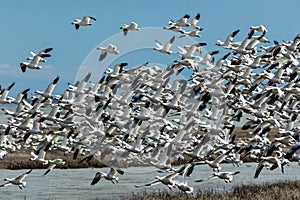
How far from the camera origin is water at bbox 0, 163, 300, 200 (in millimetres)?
19891

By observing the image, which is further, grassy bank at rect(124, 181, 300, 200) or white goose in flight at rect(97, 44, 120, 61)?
white goose in flight at rect(97, 44, 120, 61)

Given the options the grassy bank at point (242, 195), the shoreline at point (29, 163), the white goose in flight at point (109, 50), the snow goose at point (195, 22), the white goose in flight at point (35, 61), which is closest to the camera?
the grassy bank at point (242, 195)

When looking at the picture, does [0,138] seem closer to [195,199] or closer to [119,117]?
[119,117]

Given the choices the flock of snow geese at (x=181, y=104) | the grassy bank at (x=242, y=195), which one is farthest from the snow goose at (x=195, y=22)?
the grassy bank at (x=242, y=195)

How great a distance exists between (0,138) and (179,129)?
7.38m

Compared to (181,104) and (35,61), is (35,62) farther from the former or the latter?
(181,104)

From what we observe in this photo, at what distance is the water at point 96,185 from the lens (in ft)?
65.3

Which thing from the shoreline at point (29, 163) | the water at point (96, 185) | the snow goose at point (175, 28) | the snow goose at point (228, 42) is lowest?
the water at point (96, 185)

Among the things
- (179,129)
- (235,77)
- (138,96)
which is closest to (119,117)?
(138,96)

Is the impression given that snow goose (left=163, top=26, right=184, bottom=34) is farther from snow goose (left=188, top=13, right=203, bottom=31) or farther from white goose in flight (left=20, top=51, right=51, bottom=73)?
white goose in flight (left=20, top=51, right=51, bottom=73)

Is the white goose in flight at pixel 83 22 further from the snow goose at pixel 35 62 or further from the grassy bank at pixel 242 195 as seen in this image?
the grassy bank at pixel 242 195

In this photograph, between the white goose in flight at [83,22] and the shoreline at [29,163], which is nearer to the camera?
the white goose in flight at [83,22]

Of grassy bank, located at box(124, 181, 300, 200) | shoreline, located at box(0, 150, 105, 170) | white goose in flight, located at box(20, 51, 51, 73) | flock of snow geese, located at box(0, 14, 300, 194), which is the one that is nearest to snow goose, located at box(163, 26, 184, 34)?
flock of snow geese, located at box(0, 14, 300, 194)

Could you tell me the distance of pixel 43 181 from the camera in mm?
23766
